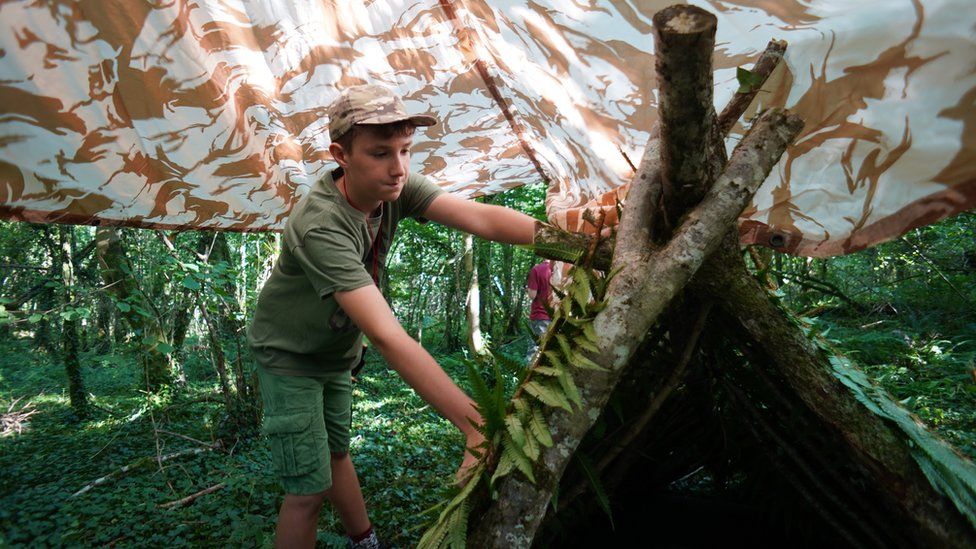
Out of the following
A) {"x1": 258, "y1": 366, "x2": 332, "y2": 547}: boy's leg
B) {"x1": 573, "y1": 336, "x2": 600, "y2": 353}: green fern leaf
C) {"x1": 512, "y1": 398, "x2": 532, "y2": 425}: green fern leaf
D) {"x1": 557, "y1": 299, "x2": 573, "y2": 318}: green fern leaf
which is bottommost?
{"x1": 258, "y1": 366, "x2": 332, "y2": 547}: boy's leg

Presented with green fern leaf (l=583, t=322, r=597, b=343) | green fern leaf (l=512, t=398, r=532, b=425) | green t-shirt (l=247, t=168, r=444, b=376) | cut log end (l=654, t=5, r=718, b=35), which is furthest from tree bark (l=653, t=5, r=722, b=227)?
green t-shirt (l=247, t=168, r=444, b=376)

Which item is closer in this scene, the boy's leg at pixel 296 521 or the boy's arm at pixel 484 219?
the boy's arm at pixel 484 219

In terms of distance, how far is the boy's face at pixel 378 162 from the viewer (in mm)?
1837

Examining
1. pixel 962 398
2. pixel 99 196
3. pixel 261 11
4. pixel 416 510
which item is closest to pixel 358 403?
pixel 416 510

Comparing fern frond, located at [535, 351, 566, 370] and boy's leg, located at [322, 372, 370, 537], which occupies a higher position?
fern frond, located at [535, 351, 566, 370]

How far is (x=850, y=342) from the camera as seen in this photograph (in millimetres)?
5906

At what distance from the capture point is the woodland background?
137 inches

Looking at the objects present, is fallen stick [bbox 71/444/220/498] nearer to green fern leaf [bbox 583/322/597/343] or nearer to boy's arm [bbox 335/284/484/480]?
boy's arm [bbox 335/284/484/480]

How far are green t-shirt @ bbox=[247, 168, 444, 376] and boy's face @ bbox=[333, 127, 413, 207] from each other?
14cm

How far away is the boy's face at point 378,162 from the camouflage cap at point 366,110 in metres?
0.06

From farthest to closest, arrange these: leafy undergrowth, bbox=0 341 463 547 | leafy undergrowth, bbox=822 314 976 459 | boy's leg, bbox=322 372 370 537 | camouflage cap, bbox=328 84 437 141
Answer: leafy undergrowth, bbox=822 314 976 459 → leafy undergrowth, bbox=0 341 463 547 → boy's leg, bbox=322 372 370 537 → camouflage cap, bbox=328 84 437 141

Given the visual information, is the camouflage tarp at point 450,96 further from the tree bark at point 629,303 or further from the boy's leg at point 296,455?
the boy's leg at point 296,455

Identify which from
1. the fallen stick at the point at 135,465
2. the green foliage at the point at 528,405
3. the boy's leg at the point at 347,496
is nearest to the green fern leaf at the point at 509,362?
the green foliage at the point at 528,405

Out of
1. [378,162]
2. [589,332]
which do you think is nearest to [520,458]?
[589,332]
